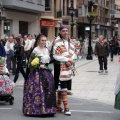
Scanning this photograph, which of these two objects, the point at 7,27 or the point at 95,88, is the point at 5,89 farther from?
the point at 7,27

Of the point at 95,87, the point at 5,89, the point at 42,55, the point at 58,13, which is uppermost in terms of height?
the point at 58,13

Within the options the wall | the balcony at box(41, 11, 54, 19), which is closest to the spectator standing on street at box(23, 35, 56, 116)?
the wall

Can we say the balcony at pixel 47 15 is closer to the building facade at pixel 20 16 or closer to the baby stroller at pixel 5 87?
the building facade at pixel 20 16

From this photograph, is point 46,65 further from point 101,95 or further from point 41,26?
point 41,26

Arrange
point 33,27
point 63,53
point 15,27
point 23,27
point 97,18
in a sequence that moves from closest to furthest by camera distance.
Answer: point 63,53, point 15,27, point 23,27, point 33,27, point 97,18

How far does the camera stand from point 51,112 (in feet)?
31.3

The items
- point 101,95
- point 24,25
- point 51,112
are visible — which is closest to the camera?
point 51,112

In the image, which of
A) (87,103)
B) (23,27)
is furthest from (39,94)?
(23,27)

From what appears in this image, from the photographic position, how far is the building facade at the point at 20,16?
114 ft

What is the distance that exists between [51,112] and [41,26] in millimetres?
36478

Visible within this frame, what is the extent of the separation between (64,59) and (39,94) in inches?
36.2

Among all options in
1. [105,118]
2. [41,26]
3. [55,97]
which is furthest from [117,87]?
[41,26]

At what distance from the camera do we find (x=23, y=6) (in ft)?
120

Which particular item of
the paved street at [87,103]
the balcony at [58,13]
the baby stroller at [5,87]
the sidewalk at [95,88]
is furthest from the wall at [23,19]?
the baby stroller at [5,87]
